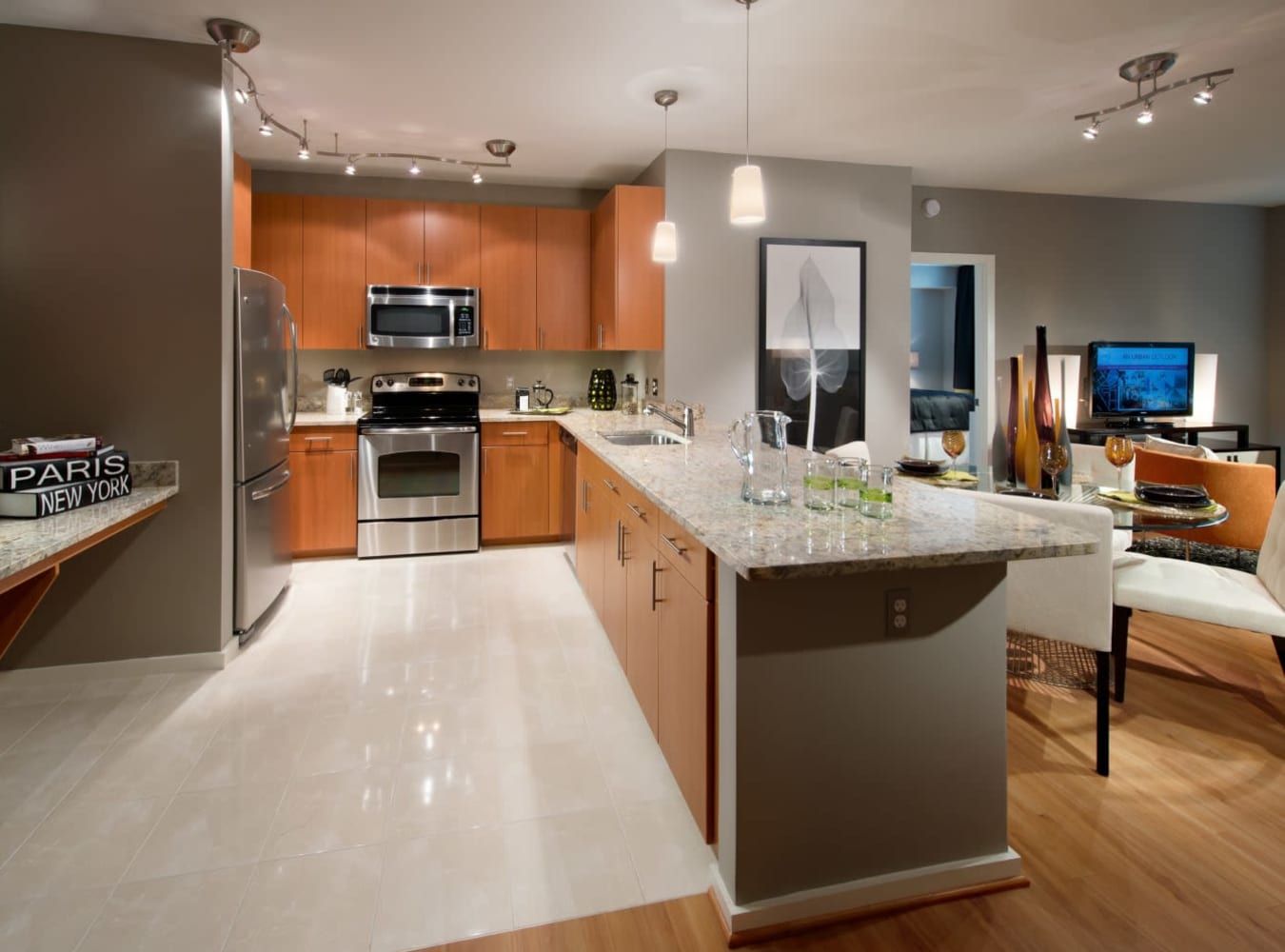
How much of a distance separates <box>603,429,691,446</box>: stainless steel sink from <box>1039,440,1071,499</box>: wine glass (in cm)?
162

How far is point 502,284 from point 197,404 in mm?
2558

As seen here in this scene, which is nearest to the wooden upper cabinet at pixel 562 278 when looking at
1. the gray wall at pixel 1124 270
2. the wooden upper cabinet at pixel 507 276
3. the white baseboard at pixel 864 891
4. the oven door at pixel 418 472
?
the wooden upper cabinet at pixel 507 276

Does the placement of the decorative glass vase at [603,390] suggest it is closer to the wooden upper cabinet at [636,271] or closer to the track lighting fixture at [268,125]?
the wooden upper cabinet at [636,271]

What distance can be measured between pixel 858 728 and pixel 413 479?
375 cm

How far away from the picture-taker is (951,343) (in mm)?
9844

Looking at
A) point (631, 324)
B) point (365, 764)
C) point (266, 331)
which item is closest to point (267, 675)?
point (365, 764)

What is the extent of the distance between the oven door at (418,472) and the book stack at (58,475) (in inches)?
74.9

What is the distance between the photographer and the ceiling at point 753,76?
277 cm

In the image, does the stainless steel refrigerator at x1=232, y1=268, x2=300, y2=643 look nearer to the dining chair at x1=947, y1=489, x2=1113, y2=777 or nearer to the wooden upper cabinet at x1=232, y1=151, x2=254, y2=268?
the wooden upper cabinet at x1=232, y1=151, x2=254, y2=268

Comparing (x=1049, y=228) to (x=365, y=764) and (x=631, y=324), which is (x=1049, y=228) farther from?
(x=365, y=764)

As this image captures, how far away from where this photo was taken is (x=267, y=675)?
2.98m

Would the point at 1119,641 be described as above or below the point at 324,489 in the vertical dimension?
below

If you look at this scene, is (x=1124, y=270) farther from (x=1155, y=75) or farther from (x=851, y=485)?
(x=851, y=485)

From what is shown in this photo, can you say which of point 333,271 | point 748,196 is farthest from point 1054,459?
point 333,271
